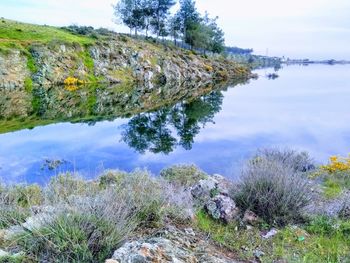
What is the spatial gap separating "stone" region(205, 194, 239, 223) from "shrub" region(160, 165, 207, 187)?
2550 millimetres

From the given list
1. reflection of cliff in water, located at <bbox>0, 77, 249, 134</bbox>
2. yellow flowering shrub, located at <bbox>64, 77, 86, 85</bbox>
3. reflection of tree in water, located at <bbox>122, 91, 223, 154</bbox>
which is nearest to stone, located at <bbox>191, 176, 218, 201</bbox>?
reflection of tree in water, located at <bbox>122, 91, 223, 154</bbox>

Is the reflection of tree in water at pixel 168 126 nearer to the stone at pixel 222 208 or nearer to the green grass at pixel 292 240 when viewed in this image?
the stone at pixel 222 208

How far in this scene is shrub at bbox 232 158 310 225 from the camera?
688 cm

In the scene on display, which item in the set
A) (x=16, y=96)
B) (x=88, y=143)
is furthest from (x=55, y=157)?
(x=16, y=96)

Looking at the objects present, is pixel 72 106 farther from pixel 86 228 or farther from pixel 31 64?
pixel 86 228

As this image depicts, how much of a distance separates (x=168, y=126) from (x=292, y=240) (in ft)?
61.7

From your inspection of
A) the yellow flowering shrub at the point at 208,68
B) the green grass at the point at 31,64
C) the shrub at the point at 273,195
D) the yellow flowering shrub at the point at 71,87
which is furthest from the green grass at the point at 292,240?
the yellow flowering shrub at the point at 208,68

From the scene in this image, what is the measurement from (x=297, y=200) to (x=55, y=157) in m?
11.5

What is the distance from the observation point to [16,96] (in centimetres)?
3375

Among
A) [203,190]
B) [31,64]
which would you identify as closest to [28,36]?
[31,64]

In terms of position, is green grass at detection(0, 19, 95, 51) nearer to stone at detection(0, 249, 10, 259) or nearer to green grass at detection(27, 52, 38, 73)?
green grass at detection(27, 52, 38, 73)

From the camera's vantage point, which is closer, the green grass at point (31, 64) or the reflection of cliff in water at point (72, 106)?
the reflection of cliff in water at point (72, 106)

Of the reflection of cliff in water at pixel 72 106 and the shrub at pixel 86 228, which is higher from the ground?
the shrub at pixel 86 228

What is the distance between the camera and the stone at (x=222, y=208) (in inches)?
267
